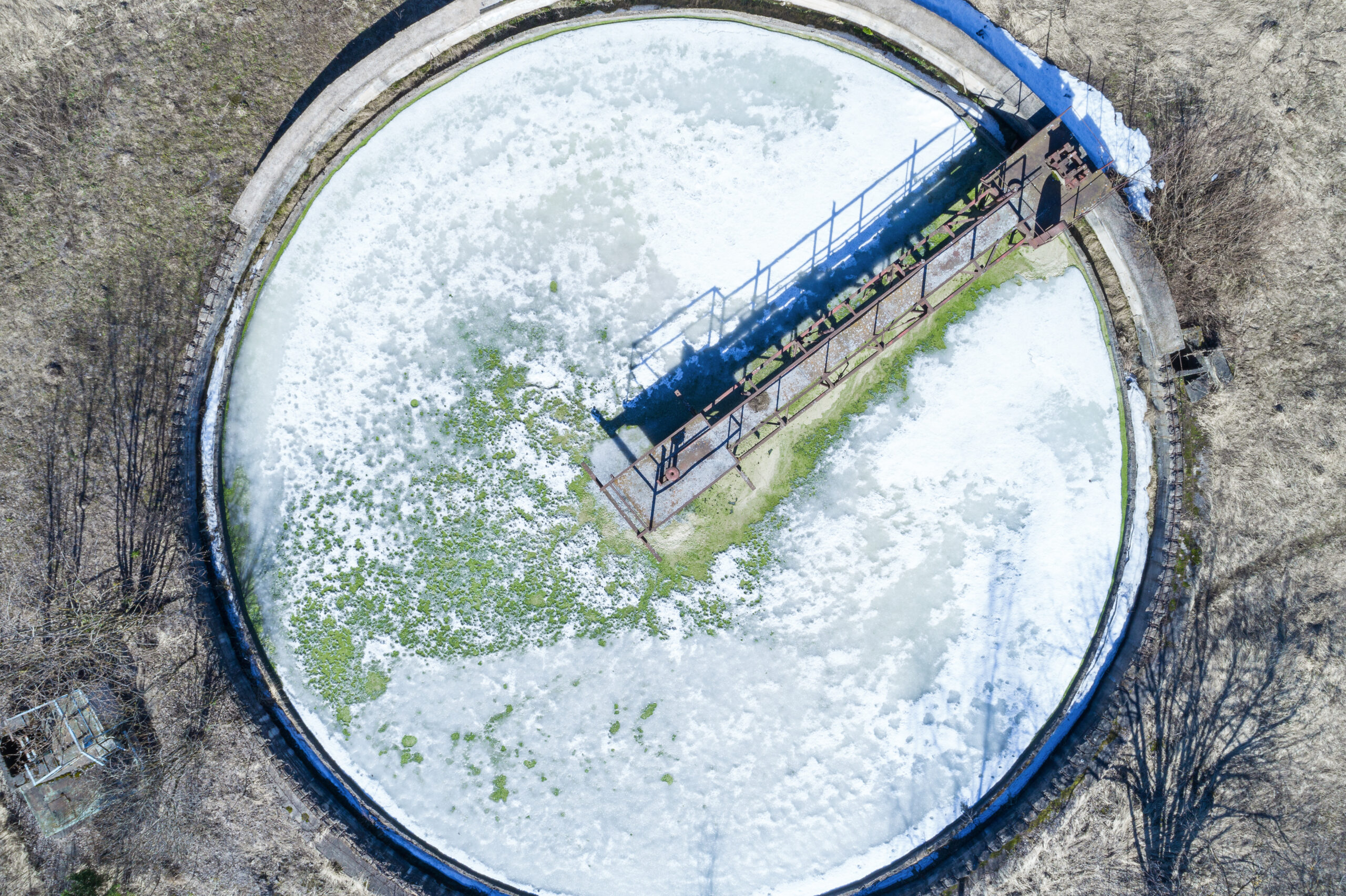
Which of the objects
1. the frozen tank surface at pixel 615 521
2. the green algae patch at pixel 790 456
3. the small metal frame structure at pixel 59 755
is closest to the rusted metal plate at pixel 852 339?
the green algae patch at pixel 790 456

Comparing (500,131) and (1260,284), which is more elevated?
(500,131)

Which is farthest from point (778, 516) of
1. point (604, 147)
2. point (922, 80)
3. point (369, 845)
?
point (369, 845)

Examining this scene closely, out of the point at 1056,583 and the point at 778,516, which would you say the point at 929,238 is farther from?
the point at 1056,583

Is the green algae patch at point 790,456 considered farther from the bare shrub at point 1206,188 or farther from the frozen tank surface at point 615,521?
the bare shrub at point 1206,188

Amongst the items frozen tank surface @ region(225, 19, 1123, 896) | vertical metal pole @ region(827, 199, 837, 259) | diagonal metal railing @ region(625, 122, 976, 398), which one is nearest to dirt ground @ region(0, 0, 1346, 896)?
frozen tank surface @ region(225, 19, 1123, 896)

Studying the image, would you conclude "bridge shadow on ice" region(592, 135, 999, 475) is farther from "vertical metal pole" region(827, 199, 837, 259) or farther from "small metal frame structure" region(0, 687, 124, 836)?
"small metal frame structure" region(0, 687, 124, 836)

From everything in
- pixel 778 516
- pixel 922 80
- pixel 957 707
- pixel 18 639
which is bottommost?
pixel 957 707

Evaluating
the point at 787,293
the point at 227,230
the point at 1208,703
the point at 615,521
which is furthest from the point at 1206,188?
the point at 227,230
